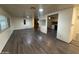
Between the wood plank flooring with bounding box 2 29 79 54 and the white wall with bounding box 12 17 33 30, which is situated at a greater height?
the white wall with bounding box 12 17 33 30

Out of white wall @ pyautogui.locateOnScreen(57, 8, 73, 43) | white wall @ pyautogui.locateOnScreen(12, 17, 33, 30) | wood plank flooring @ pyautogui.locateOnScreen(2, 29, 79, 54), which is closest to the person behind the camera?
wood plank flooring @ pyautogui.locateOnScreen(2, 29, 79, 54)

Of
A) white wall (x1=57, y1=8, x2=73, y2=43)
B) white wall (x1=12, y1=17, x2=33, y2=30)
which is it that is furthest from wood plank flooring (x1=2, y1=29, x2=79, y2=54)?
white wall (x1=12, y1=17, x2=33, y2=30)


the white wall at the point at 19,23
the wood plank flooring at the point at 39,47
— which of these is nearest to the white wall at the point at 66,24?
the wood plank flooring at the point at 39,47

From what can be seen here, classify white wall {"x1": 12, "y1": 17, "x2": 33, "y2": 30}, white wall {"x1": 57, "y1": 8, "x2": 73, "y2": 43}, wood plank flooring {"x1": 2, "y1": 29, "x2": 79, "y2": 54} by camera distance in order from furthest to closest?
1. white wall {"x1": 12, "y1": 17, "x2": 33, "y2": 30}
2. white wall {"x1": 57, "y1": 8, "x2": 73, "y2": 43}
3. wood plank flooring {"x1": 2, "y1": 29, "x2": 79, "y2": 54}

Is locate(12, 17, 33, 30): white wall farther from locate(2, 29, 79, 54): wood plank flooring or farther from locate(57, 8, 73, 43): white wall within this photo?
locate(57, 8, 73, 43): white wall

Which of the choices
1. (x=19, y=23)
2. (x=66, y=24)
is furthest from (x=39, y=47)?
(x=19, y=23)

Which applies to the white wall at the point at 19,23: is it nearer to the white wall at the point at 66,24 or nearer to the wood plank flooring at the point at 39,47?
the wood plank flooring at the point at 39,47

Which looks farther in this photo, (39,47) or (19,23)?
(19,23)

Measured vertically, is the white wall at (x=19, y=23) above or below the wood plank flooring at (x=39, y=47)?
above

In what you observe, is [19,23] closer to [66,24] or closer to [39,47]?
[66,24]

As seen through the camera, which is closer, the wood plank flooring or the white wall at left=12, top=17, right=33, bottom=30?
the wood plank flooring

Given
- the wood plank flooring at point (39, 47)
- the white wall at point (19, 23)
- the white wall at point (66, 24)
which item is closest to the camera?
the wood plank flooring at point (39, 47)
